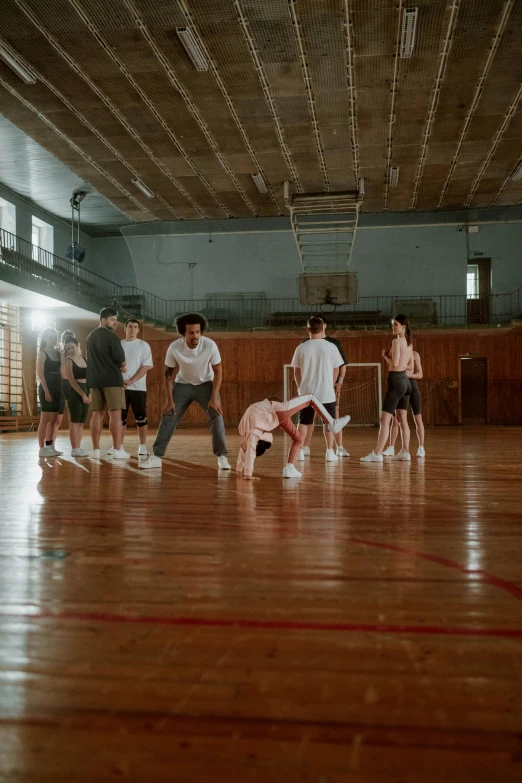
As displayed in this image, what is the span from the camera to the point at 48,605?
1767 millimetres

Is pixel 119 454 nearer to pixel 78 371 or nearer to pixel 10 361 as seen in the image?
pixel 78 371

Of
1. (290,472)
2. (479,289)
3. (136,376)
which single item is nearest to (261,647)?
(290,472)

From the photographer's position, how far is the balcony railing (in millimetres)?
19734

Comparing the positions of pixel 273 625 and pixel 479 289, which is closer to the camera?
pixel 273 625

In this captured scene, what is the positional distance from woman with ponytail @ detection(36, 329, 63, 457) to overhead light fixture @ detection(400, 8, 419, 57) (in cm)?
575

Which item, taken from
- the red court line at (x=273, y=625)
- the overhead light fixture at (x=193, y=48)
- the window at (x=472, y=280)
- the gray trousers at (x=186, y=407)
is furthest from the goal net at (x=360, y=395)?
the red court line at (x=273, y=625)

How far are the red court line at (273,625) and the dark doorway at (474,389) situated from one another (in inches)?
751

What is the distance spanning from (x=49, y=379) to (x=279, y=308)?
15.4 meters

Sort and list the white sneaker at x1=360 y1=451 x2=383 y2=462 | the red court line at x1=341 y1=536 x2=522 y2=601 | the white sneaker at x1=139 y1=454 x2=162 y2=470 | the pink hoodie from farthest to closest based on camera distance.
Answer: the white sneaker at x1=360 y1=451 x2=383 y2=462 → the white sneaker at x1=139 y1=454 x2=162 y2=470 → the pink hoodie → the red court line at x1=341 y1=536 x2=522 y2=601

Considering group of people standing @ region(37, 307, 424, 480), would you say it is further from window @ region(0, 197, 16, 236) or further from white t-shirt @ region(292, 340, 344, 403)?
window @ region(0, 197, 16, 236)

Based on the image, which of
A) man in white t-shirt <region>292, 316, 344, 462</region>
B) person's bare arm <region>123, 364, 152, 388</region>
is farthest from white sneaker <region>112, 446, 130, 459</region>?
man in white t-shirt <region>292, 316, 344, 462</region>

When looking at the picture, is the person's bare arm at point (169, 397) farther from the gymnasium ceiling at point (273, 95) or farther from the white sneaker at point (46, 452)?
the gymnasium ceiling at point (273, 95)

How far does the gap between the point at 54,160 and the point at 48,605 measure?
15329 millimetres

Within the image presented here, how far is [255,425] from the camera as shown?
4695mm
